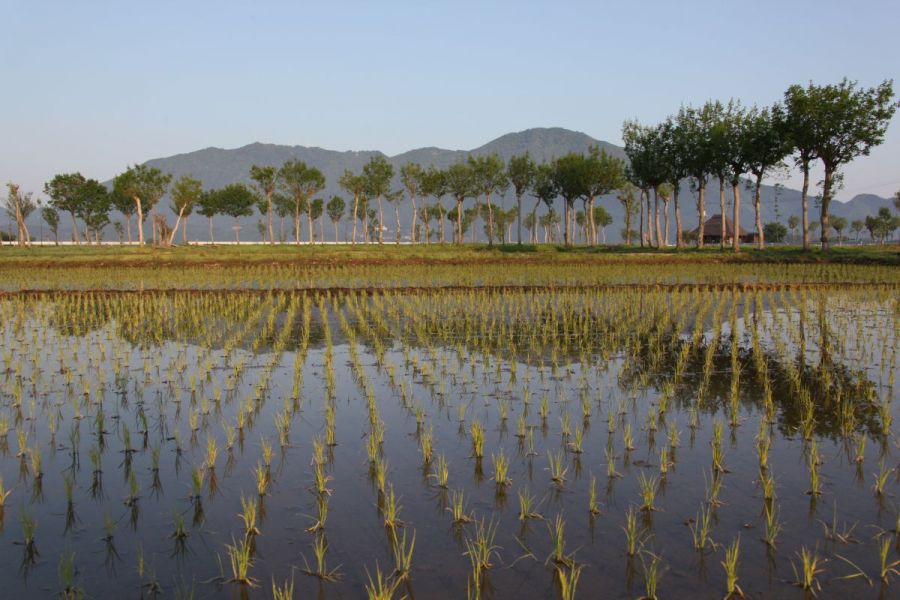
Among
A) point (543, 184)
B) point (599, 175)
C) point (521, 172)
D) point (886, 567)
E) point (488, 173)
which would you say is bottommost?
point (886, 567)

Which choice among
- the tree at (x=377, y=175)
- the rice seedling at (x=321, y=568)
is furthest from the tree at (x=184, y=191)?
the rice seedling at (x=321, y=568)

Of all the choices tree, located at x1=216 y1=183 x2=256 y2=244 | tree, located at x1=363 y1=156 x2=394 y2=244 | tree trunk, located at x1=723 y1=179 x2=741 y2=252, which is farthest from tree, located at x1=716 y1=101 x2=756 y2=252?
tree, located at x1=216 y1=183 x2=256 y2=244

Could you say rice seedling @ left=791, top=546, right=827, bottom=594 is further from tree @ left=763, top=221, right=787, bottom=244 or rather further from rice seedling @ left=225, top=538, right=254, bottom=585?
tree @ left=763, top=221, right=787, bottom=244

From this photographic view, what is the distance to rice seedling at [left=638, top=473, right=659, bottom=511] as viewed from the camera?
6.25 metres

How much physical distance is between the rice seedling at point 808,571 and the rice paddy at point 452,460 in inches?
0.9

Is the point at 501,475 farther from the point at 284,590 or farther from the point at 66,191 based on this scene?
the point at 66,191

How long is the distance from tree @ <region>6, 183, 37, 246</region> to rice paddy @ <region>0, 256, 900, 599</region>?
7605 cm

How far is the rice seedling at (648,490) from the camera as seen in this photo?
6254 millimetres

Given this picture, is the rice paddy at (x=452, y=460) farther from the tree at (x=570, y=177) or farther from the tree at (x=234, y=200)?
the tree at (x=234, y=200)

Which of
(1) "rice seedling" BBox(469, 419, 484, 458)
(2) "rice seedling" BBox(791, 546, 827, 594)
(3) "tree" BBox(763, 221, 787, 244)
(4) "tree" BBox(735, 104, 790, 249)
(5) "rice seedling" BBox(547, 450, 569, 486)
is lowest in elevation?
(2) "rice seedling" BBox(791, 546, 827, 594)

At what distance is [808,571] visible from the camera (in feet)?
16.0

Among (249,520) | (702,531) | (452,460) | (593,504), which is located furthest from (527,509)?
(249,520)

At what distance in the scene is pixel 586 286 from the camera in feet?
89.6

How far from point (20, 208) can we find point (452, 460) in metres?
100
